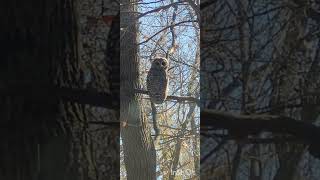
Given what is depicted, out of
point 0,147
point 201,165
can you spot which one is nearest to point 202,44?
point 201,165

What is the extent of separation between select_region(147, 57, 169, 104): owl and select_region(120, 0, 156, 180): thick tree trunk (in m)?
0.06

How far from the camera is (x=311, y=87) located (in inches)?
87.0

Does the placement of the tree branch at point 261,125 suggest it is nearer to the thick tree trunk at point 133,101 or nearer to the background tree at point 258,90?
the background tree at point 258,90

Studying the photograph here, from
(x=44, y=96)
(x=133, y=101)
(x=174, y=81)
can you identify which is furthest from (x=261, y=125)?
(x=44, y=96)

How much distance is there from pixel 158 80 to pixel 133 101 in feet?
0.48

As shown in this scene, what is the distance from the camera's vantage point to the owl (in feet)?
7.86

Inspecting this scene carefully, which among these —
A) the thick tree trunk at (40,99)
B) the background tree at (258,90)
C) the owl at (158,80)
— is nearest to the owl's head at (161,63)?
the owl at (158,80)

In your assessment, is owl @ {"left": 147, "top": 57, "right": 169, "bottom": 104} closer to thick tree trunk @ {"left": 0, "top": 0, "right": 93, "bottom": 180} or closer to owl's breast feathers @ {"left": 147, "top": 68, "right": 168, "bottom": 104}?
owl's breast feathers @ {"left": 147, "top": 68, "right": 168, "bottom": 104}

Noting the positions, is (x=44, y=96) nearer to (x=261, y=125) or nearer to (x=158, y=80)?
(x=158, y=80)

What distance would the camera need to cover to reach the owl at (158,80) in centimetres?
239

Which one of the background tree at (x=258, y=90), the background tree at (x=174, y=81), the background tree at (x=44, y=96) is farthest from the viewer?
the background tree at (x=44, y=96)

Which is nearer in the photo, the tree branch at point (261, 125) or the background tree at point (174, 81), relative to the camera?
the tree branch at point (261, 125)

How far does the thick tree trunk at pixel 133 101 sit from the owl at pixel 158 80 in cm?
6

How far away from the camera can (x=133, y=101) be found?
7.98 ft
